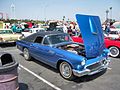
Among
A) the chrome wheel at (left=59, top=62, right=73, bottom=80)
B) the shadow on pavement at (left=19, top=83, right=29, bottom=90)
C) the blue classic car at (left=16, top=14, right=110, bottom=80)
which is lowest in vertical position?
the shadow on pavement at (left=19, top=83, right=29, bottom=90)

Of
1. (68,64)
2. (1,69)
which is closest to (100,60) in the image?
(68,64)

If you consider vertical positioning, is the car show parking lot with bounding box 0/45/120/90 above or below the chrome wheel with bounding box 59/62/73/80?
below

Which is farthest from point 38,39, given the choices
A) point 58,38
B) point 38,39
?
point 58,38

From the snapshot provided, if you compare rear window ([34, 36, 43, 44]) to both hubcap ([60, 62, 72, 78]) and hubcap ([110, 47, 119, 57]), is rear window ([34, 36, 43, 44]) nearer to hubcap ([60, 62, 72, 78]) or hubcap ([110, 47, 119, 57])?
hubcap ([60, 62, 72, 78])

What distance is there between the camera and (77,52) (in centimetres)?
577

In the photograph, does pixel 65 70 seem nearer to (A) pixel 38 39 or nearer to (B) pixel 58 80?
(B) pixel 58 80

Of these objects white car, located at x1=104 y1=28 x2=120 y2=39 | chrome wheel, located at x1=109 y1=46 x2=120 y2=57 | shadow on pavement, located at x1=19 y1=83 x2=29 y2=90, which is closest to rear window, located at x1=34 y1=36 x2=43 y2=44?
shadow on pavement, located at x1=19 y1=83 x2=29 y2=90

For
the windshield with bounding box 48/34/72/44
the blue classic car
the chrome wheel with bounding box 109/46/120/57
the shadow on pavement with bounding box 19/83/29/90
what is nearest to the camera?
the shadow on pavement with bounding box 19/83/29/90

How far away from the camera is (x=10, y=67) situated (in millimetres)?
3525

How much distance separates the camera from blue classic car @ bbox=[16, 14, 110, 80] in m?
4.94

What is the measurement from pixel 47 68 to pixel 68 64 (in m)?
1.62

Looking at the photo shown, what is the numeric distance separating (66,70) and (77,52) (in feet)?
2.64

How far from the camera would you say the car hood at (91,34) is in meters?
5.02

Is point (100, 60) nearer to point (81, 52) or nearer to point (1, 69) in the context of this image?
point (81, 52)
